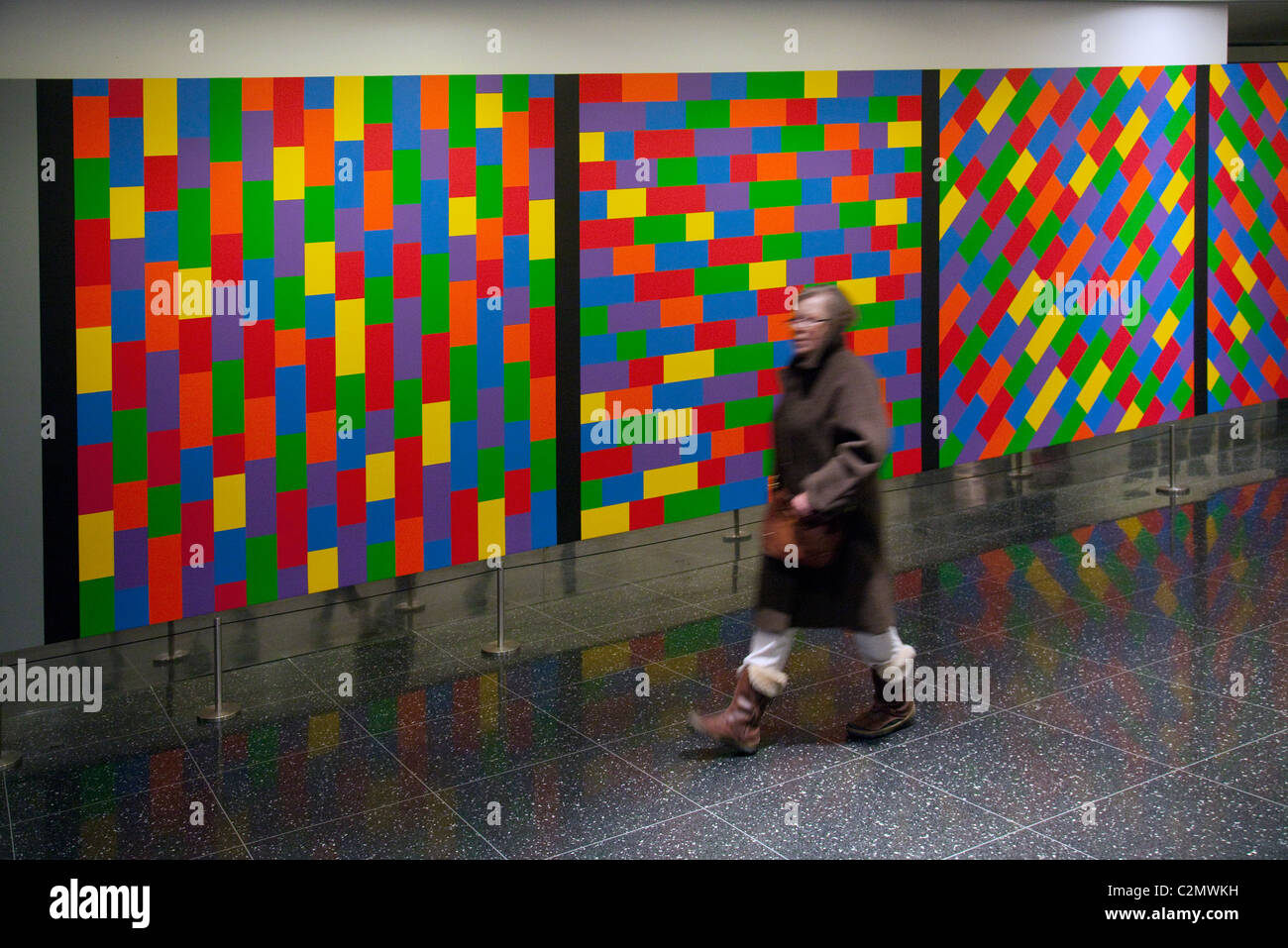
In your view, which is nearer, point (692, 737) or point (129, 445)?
point (692, 737)

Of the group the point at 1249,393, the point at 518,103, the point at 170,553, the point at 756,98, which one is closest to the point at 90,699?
the point at 170,553

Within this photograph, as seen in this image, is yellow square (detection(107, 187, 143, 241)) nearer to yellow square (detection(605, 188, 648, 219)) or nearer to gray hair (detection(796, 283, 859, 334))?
yellow square (detection(605, 188, 648, 219))

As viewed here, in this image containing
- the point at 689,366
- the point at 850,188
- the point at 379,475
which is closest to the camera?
the point at 379,475

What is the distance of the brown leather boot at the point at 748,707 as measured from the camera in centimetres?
436

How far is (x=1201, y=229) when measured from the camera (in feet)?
26.3

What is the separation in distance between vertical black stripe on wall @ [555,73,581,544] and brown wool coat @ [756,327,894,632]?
1.51 m

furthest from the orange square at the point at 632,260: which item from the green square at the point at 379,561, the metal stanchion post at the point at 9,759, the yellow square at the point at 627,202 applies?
the metal stanchion post at the point at 9,759

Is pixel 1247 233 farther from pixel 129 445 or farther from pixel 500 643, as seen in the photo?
pixel 129 445

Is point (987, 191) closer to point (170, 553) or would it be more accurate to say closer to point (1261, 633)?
point (1261, 633)

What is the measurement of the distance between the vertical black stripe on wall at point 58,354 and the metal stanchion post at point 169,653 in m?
0.69

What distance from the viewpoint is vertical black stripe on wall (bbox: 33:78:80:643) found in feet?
14.8

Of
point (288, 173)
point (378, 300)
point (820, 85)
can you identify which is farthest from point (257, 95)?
point (820, 85)

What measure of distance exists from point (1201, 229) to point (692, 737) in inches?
197

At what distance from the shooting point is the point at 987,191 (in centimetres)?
702
